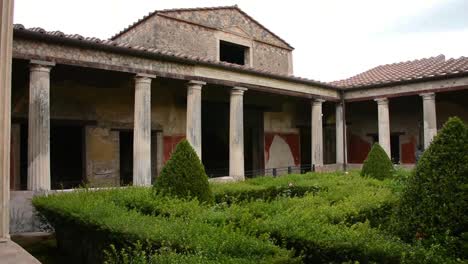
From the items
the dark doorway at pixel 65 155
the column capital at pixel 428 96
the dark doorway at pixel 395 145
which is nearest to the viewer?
the dark doorway at pixel 65 155

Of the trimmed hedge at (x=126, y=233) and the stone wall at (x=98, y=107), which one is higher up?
the stone wall at (x=98, y=107)

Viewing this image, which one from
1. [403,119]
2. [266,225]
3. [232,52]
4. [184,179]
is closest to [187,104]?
[184,179]

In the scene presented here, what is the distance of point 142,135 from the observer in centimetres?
994

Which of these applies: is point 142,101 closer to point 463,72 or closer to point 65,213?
point 65,213

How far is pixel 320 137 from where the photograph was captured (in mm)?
15055

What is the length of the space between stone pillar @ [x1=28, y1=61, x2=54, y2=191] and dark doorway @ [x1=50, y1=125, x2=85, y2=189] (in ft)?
13.6

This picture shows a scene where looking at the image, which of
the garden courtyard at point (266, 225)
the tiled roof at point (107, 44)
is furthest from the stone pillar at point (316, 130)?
the garden courtyard at point (266, 225)

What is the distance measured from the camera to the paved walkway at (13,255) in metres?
3.48

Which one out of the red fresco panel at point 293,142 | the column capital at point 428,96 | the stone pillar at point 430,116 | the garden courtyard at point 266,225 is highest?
the column capital at point 428,96

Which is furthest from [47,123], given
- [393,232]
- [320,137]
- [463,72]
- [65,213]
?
[463,72]

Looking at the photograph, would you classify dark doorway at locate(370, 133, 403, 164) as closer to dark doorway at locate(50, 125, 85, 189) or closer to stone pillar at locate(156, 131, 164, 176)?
stone pillar at locate(156, 131, 164, 176)

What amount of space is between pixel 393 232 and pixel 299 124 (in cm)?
1372

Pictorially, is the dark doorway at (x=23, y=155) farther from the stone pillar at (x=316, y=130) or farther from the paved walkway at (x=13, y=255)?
the stone pillar at (x=316, y=130)

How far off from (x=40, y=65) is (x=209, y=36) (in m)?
6.97
